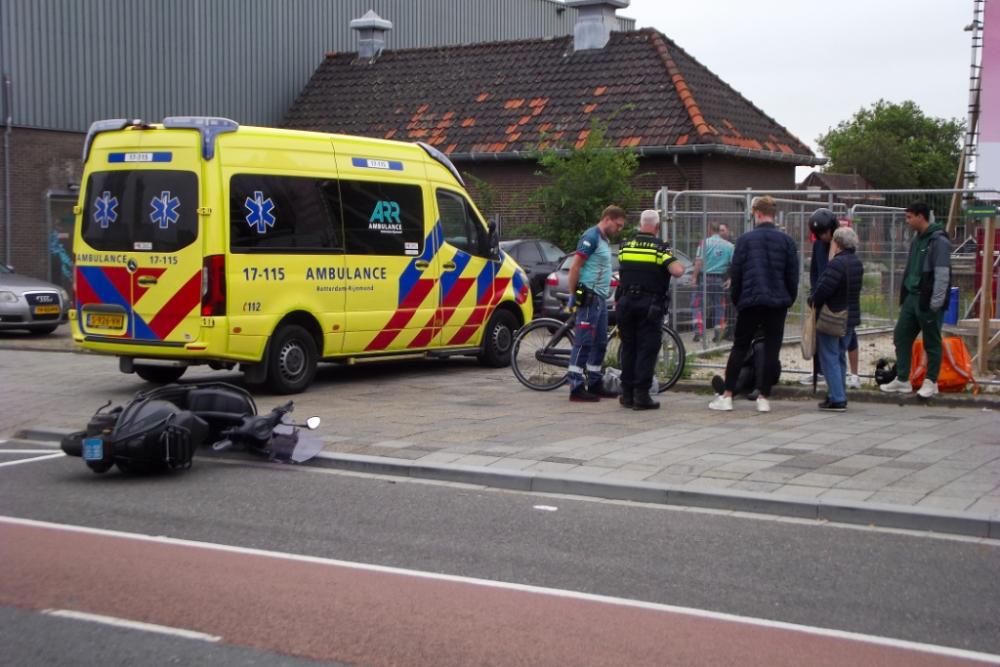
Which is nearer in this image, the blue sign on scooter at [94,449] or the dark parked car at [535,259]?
the blue sign on scooter at [94,449]

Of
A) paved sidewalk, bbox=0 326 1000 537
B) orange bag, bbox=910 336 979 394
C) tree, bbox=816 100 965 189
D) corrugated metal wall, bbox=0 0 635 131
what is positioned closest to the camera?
paved sidewalk, bbox=0 326 1000 537

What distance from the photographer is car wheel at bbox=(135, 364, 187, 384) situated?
13.2m

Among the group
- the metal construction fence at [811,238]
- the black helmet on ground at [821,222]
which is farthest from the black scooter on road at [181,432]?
the metal construction fence at [811,238]

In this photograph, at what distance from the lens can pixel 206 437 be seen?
8.88 m

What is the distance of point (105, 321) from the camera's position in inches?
474

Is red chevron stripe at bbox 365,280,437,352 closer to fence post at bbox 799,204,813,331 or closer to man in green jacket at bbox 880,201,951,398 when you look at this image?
fence post at bbox 799,204,813,331

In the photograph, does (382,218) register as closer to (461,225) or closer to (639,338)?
(461,225)

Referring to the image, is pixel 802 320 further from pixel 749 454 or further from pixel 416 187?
pixel 749 454

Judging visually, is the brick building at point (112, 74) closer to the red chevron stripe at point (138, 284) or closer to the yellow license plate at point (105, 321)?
the yellow license plate at point (105, 321)

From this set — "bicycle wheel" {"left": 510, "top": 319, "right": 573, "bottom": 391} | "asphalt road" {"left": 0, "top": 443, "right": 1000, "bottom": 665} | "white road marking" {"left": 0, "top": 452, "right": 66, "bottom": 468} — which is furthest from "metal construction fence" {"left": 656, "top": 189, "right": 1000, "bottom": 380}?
"white road marking" {"left": 0, "top": 452, "right": 66, "bottom": 468}

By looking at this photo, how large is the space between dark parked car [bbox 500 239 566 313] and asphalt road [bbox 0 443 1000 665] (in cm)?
1428

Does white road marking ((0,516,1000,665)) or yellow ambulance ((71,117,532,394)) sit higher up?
yellow ambulance ((71,117,532,394))

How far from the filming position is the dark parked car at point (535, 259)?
2239 cm

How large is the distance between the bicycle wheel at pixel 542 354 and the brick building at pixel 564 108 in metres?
12.3
